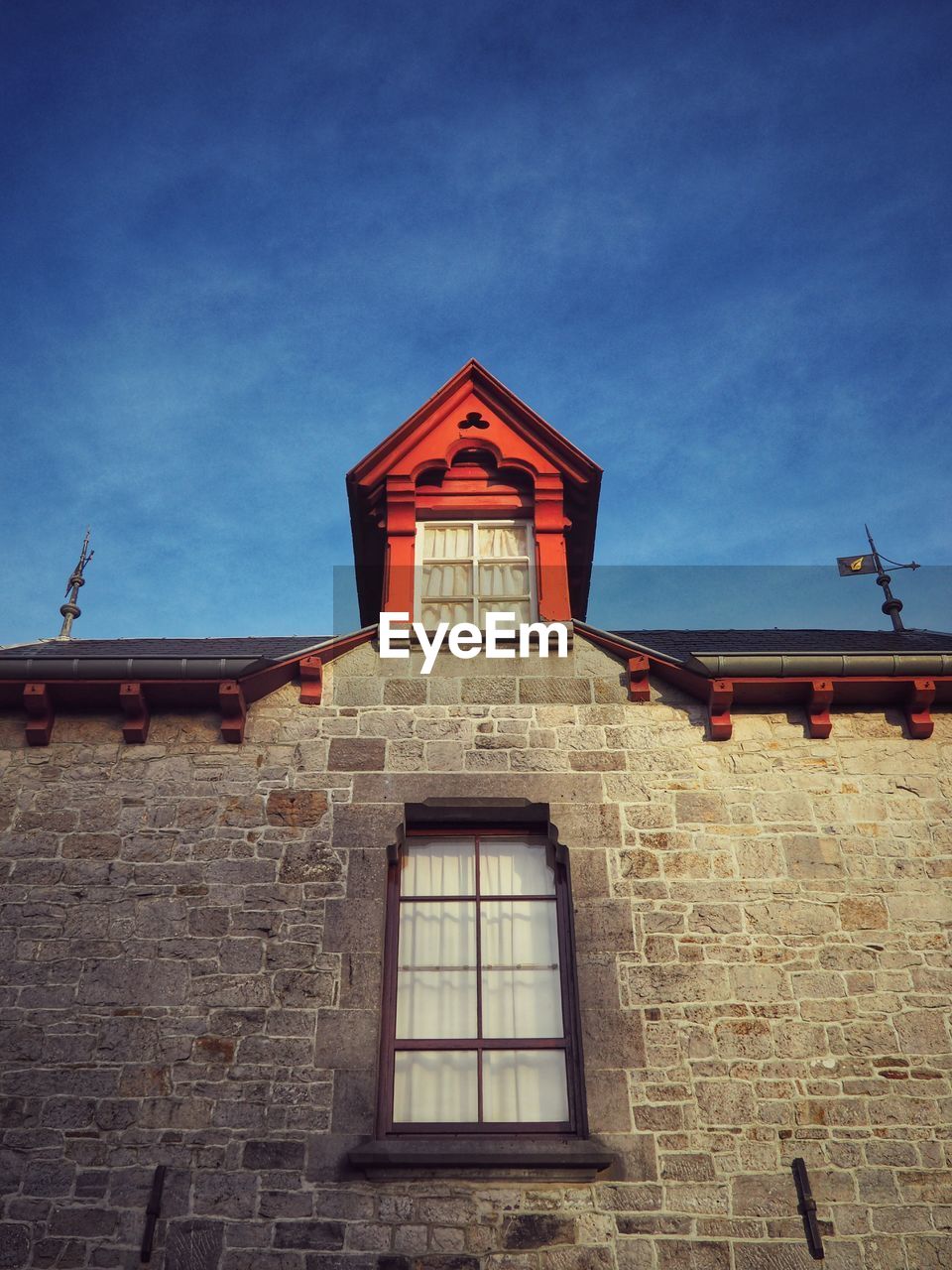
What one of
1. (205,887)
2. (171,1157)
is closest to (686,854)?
(205,887)

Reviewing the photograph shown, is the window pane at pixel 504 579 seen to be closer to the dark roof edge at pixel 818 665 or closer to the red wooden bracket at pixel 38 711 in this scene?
the dark roof edge at pixel 818 665

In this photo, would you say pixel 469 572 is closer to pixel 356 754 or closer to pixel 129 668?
pixel 356 754

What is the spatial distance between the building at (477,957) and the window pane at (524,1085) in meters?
0.02

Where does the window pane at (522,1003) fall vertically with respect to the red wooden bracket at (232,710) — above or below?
below

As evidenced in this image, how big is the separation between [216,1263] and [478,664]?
4.32m

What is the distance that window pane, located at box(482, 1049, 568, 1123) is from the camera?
6.36 m

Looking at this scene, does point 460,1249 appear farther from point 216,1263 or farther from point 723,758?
point 723,758

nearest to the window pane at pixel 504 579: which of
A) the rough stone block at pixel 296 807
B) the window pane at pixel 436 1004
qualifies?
the rough stone block at pixel 296 807

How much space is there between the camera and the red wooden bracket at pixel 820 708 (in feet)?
24.9

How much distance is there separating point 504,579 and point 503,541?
0.43 meters

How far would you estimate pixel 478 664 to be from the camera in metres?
8.09

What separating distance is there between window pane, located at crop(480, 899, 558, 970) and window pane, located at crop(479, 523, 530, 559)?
3216 mm

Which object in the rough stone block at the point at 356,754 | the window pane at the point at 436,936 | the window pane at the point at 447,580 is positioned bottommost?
the window pane at the point at 436,936

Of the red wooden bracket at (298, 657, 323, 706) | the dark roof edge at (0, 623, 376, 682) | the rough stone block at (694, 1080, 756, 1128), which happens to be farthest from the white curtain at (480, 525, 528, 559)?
the rough stone block at (694, 1080, 756, 1128)
